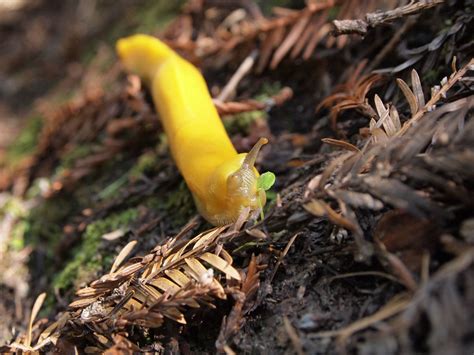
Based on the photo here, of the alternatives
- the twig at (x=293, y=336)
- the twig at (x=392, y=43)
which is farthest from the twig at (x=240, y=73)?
the twig at (x=293, y=336)

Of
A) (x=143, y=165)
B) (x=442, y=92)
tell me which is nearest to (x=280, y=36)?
(x=143, y=165)

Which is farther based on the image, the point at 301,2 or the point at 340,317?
the point at 301,2

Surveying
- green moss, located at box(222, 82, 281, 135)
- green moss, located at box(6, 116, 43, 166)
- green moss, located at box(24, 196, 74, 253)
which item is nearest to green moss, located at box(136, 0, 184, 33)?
green moss, located at box(6, 116, 43, 166)

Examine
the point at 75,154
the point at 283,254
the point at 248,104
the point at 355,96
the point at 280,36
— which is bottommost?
the point at 75,154

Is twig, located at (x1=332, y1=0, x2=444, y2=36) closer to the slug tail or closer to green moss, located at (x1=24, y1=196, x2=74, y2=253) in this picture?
the slug tail

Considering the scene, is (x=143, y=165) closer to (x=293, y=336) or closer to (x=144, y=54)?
(x=144, y=54)

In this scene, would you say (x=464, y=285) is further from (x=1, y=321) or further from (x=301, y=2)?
(x=301, y=2)

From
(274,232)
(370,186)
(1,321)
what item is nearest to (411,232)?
(370,186)
